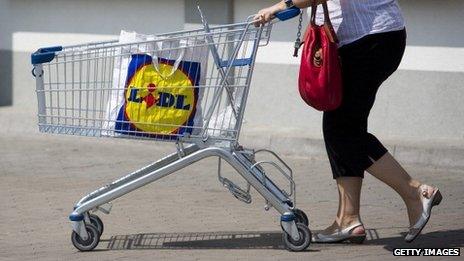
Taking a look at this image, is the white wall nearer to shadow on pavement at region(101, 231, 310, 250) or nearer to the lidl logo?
shadow on pavement at region(101, 231, 310, 250)

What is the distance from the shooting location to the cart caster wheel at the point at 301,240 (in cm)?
621

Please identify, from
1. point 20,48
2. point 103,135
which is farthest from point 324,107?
point 20,48

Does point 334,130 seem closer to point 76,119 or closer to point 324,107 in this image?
point 324,107

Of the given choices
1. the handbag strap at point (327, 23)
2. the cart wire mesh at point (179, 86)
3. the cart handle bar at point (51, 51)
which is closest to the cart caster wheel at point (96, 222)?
the cart wire mesh at point (179, 86)

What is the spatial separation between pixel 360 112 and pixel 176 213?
1752 mm

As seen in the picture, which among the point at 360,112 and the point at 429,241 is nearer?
the point at 360,112

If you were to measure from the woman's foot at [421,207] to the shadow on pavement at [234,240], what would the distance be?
11cm

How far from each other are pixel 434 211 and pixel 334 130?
148 cm

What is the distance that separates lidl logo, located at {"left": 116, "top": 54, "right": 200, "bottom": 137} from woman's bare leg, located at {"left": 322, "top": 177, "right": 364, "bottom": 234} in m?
0.96

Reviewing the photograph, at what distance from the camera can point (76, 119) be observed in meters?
6.37

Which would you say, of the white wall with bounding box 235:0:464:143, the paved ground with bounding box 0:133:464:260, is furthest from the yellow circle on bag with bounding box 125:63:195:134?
the white wall with bounding box 235:0:464:143

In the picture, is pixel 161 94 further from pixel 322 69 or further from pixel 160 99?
pixel 322 69

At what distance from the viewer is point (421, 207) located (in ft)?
21.1

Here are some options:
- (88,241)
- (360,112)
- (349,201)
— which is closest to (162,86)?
(88,241)
